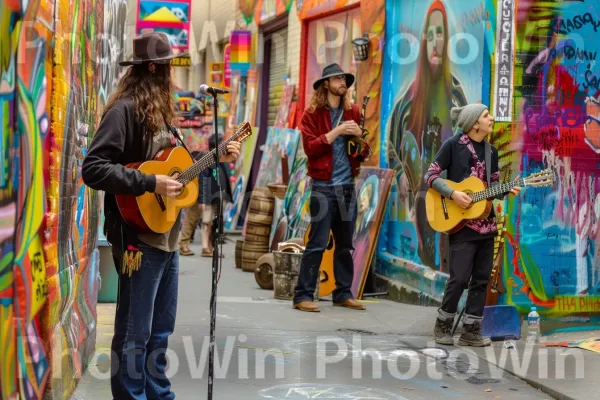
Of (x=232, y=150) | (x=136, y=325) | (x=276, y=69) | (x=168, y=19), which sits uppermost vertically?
(x=168, y=19)

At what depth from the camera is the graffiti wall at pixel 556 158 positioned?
868cm

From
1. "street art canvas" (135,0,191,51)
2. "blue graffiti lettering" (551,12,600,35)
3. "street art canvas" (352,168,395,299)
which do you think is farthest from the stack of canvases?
"street art canvas" (135,0,191,51)

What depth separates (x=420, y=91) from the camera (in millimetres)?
10445

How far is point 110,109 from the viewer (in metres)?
4.96

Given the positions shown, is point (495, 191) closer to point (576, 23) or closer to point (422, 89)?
point (576, 23)

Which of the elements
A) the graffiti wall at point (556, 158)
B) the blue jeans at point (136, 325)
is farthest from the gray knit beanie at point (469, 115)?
the blue jeans at point (136, 325)

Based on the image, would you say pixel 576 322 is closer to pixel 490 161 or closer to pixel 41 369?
pixel 490 161

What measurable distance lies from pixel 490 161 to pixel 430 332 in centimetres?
161

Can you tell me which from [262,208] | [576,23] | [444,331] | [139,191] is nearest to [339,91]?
[576,23]

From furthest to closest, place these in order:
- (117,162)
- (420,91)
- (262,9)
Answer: (262,9) → (420,91) → (117,162)

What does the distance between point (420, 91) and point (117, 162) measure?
5.95 meters

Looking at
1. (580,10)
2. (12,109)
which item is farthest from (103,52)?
(580,10)

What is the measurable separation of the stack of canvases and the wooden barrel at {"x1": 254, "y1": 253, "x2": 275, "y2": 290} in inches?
198

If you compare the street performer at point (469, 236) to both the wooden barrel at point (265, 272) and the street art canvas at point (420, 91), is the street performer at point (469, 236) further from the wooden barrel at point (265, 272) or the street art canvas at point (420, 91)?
the wooden barrel at point (265, 272)
